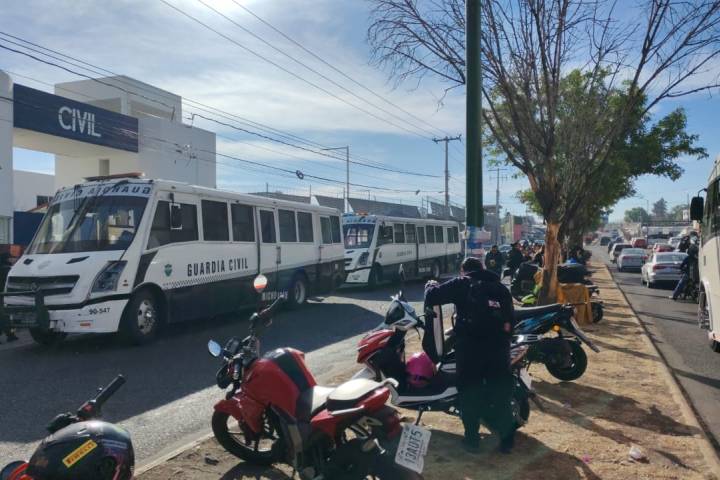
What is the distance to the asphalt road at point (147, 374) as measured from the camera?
5.47m

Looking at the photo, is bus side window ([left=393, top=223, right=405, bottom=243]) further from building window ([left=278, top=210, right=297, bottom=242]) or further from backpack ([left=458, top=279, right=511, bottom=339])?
backpack ([left=458, top=279, right=511, bottom=339])

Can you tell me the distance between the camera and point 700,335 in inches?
435

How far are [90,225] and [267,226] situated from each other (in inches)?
167

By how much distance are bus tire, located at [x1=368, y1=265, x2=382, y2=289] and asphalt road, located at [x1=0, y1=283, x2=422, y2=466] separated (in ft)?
20.9

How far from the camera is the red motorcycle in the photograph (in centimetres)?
343

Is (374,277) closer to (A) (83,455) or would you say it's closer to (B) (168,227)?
(B) (168,227)

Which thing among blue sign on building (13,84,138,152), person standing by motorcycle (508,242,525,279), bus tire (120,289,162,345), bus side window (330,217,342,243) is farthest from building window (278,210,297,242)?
blue sign on building (13,84,138,152)

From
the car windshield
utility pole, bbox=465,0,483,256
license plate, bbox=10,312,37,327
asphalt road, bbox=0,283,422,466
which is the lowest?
asphalt road, bbox=0,283,422,466

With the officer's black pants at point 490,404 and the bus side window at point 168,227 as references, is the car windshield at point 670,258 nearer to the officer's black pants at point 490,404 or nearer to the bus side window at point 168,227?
the bus side window at point 168,227

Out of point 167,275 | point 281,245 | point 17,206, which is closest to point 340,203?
point 17,206

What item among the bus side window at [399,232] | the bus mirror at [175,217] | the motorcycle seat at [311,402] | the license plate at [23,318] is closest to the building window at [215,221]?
the bus mirror at [175,217]

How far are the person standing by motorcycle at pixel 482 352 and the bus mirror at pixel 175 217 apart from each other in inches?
252

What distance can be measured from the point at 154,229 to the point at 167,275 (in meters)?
0.79

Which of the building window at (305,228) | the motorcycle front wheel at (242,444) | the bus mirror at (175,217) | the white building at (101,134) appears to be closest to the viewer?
the motorcycle front wheel at (242,444)
